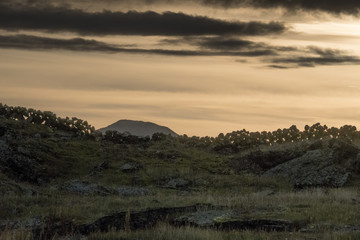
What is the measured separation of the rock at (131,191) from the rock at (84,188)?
0.54 meters

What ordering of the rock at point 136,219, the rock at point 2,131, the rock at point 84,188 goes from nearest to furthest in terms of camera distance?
1. the rock at point 136,219
2. the rock at point 84,188
3. the rock at point 2,131

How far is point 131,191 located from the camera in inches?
1069

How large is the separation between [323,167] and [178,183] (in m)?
7.79

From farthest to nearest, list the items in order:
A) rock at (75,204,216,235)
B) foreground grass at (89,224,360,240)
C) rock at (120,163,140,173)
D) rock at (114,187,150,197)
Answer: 1. rock at (120,163,140,173)
2. rock at (114,187,150,197)
3. rock at (75,204,216,235)
4. foreground grass at (89,224,360,240)

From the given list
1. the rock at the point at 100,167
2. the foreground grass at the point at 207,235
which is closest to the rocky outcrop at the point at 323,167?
the rock at the point at 100,167

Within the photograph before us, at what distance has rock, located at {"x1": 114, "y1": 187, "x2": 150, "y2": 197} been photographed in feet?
87.2

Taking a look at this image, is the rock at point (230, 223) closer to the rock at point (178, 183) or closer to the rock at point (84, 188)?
the rock at point (84, 188)

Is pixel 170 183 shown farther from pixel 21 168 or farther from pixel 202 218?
pixel 202 218

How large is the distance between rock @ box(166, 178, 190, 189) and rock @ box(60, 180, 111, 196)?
396cm

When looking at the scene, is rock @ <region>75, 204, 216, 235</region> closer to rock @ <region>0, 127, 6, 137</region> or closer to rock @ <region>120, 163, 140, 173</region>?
rock @ <region>120, 163, 140, 173</region>

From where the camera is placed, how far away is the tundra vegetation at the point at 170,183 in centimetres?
1742

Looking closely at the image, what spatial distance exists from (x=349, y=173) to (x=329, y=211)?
11767mm

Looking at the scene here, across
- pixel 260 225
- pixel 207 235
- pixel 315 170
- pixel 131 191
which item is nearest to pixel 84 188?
pixel 131 191

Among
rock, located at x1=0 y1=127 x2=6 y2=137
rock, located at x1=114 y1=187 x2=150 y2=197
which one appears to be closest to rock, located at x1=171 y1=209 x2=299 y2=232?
rock, located at x1=114 y1=187 x2=150 y2=197
